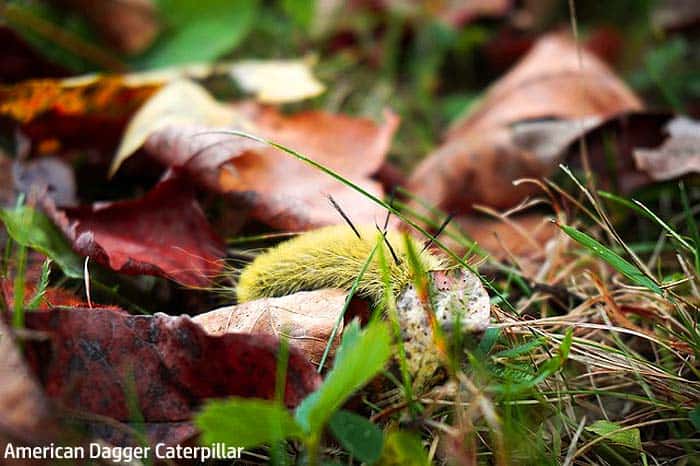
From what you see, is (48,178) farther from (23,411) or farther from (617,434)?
(617,434)

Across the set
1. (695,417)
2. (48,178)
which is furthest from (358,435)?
(48,178)

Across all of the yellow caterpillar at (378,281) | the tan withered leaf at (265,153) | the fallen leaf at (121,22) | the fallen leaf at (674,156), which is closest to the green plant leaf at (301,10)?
the fallen leaf at (121,22)

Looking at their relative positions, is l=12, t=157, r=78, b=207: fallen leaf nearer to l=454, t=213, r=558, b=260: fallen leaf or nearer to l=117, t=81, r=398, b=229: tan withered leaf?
l=117, t=81, r=398, b=229: tan withered leaf

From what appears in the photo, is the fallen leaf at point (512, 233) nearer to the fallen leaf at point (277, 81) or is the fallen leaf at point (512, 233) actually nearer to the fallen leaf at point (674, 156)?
the fallen leaf at point (674, 156)

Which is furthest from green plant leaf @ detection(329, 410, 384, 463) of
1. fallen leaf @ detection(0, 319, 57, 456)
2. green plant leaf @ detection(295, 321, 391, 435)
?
fallen leaf @ detection(0, 319, 57, 456)

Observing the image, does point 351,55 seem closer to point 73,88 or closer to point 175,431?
point 73,88

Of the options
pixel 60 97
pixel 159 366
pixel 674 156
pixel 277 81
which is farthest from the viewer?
pixel 277 81
